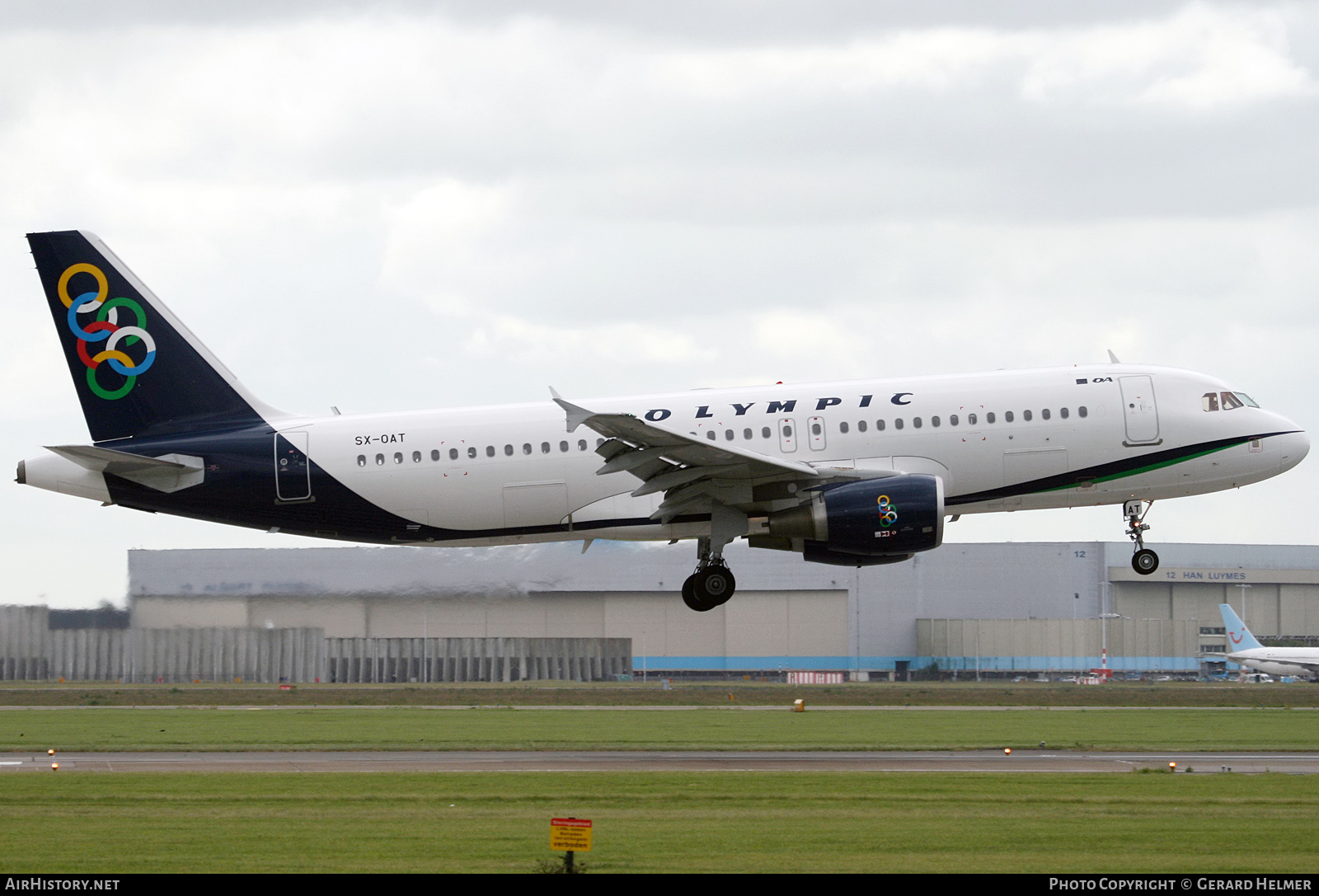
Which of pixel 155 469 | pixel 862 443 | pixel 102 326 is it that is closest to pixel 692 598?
pixel 862 443

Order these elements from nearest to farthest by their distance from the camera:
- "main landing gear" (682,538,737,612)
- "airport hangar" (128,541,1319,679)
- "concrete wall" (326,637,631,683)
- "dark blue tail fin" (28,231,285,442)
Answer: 1. "main landing gear" (682,538,737,612)
2. "dark blue tail fin" (28,231,285,442)
3. "airport hangar" (128,541,1319,679)
4. "concrete wall" (326,637,631,683)

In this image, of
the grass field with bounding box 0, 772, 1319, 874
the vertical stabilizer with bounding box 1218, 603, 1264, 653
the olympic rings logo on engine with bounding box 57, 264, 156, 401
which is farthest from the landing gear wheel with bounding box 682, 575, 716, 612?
the vertical stabilizer with bounding box 1218, 603, 1264, 653

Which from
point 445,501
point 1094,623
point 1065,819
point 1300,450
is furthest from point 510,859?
point 1094,623

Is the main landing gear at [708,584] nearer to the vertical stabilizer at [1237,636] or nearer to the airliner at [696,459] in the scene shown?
the airliner at [696,459]

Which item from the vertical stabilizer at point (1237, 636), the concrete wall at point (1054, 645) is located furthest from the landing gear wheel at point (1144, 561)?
the vertical stabilizer at point (1237, 636)

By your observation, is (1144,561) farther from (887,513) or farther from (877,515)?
(877,515)

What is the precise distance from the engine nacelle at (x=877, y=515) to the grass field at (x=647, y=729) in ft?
34.0

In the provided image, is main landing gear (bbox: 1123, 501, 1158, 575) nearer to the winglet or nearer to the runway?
the runway

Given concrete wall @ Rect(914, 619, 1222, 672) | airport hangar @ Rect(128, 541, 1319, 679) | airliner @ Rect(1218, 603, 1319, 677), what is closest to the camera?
airport hangar @ Rect(128, 541, 1319, 679)

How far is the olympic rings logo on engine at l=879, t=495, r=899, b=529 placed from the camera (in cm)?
3328

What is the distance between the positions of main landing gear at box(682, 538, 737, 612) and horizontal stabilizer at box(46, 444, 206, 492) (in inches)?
459

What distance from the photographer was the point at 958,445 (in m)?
34.7

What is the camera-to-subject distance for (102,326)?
123 ft

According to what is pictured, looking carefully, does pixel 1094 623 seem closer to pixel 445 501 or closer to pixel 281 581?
pixel 281 581
